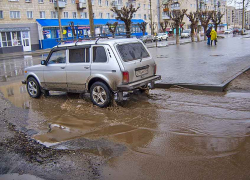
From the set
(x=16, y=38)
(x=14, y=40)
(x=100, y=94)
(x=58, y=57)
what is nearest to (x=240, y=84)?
(x=100, y=94)

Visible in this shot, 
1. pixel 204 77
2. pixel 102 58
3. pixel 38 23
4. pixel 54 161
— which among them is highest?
pixel 38 23

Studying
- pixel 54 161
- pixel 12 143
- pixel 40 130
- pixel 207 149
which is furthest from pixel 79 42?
pixel 207 149

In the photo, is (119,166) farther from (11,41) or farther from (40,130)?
(11,41)

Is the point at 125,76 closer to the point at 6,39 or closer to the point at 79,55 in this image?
the point at 79,55

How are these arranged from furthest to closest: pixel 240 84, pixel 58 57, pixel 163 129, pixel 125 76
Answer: pixel 240 84 → pixel 58 57 → pixel 125 76 → pixel 163 129

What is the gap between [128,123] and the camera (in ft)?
19.4

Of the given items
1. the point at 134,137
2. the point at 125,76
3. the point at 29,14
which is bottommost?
the point at 134,137

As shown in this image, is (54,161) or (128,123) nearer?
(54,161)

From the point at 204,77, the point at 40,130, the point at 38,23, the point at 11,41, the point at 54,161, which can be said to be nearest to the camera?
the point at 54,161

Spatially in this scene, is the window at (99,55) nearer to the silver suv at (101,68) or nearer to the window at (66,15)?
the silver suv at (101,68)

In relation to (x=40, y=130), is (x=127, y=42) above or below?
above

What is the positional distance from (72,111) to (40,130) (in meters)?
1.44

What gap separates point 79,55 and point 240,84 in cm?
498

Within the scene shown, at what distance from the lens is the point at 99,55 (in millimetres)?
7156
